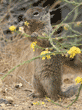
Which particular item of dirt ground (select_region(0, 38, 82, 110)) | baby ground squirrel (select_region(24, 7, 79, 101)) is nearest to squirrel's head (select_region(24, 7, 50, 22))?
baby ground squirrel (select_region(24, 7, 79, 101))

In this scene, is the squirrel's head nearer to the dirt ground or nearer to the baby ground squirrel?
the baby ground squirrel

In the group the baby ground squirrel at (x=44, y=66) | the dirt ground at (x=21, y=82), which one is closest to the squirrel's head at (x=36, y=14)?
the baby ground squirrel at (x=44, y=66)

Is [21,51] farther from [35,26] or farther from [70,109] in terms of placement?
[70,109]

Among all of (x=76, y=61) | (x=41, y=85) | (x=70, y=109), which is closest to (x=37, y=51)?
(x=41, y=85)

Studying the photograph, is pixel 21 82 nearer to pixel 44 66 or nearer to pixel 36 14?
pixel 44 66

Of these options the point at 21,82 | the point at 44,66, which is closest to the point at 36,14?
the point at 44,66
